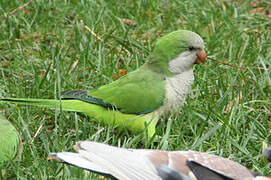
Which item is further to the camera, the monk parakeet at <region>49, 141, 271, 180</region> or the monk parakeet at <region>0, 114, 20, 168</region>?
the monk parakeet at <region>0, 114, 20, 168</region>

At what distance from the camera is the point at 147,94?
377cm

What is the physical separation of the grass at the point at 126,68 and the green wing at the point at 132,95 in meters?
0.17

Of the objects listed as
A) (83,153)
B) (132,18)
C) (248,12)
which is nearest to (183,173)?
(83,153)

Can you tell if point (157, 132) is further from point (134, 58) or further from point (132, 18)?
point (132, 18)

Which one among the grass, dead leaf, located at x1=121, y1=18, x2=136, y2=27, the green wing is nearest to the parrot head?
the green wing

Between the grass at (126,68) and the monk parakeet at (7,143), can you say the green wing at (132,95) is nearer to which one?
the grass at (126,68)

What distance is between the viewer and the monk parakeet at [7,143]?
3068mm

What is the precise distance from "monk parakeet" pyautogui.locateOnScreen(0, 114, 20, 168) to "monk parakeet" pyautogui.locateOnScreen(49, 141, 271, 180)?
0.69m

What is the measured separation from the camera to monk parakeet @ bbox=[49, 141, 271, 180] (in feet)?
7.86

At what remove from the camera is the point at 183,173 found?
2500 millimetres

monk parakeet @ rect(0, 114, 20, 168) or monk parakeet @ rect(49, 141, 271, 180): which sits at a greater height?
monk parakeet @ rect(49, 141, 271, 180)

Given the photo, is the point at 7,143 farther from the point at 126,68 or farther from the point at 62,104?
the point at 126,68

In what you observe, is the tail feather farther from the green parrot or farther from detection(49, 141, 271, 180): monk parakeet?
detection(49, 141, 271, 180): monk parakeet

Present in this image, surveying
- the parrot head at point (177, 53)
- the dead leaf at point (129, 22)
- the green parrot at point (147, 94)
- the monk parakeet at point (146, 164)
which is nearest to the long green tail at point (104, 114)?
the green parrot at point (147, 94)
